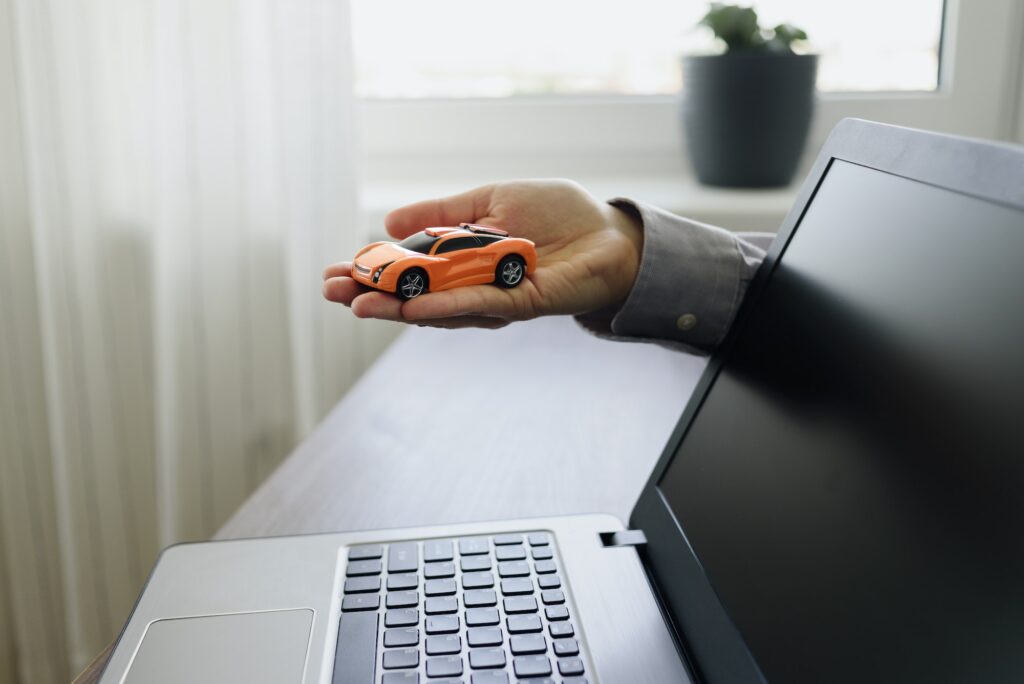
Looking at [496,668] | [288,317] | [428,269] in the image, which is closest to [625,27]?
[288,317]

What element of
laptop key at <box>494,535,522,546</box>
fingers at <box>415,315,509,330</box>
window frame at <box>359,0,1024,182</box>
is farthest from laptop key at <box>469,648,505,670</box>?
window frame at <box>359,0,1024,182</box>

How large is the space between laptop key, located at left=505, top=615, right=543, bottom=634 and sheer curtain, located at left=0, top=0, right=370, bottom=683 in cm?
91

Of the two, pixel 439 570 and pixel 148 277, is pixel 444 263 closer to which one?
pixel 439 570

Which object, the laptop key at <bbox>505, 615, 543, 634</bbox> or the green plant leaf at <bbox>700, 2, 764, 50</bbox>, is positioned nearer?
the laptop key at <bbox>505, 615, 543, 634</bbox>

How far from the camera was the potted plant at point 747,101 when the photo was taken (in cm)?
128

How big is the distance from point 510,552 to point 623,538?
78 millimetres

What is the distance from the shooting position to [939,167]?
41 centimetres

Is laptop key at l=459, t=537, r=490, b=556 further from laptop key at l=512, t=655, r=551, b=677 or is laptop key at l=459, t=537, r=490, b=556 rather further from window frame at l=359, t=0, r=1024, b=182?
window frame at l=359, t=0, r=1024, b=182

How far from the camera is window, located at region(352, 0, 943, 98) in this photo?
4.92ft

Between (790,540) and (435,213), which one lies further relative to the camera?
(435,213)

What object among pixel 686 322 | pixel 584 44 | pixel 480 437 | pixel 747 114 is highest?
pixel 584 44

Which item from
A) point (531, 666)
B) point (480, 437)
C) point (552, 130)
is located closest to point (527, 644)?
point (531, 666)

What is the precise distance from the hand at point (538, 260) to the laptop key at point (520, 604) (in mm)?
165

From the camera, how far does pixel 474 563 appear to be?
54 cm
